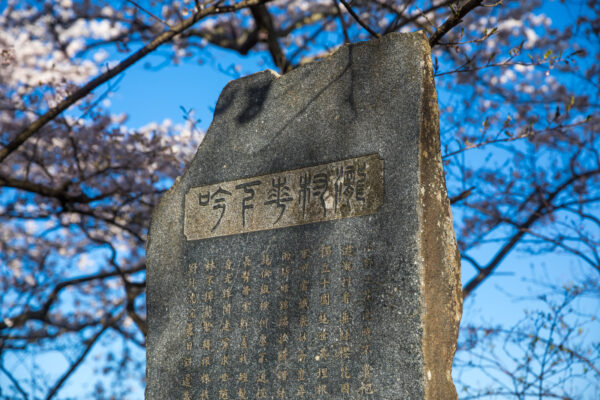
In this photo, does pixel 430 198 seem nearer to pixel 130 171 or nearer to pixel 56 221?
pixel 130 171

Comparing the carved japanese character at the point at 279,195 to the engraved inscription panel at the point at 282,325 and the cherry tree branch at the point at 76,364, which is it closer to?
the engraved inscription panel at the point at 282,325

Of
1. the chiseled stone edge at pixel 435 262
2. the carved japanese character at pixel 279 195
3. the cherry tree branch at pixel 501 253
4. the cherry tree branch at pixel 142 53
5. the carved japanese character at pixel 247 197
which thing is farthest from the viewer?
the cherry tree branch at pixel 501 253

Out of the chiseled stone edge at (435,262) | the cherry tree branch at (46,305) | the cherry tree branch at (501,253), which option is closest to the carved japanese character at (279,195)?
the chiseled stone edge at (435,262)

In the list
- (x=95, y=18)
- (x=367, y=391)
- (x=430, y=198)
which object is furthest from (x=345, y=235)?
(x=95, y=18)

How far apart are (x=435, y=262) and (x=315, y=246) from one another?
19.9 inches

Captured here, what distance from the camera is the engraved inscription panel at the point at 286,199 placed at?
268 cm

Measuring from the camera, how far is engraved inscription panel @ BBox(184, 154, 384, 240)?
8.79 ft

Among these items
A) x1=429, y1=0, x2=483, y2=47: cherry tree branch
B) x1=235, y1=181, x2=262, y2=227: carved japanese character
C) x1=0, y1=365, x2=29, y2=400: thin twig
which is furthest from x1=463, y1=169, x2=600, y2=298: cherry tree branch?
x1=0, y1=365, x2=29, y2=400: thin twig

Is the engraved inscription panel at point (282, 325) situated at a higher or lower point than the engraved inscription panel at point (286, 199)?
lower

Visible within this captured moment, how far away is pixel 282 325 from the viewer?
2707 mm

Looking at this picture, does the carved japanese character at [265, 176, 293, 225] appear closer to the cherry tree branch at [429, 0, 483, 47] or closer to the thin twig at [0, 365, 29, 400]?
the cherry tree branch at [429, 0, 483, 47]

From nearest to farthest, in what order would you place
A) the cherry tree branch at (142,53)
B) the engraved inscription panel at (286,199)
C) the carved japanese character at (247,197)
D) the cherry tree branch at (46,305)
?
the engraved inscription panel at (286,199) → the carved japanese character at (247,197) → the cherry tree branch at (142,53) → the cherry tree branch at (46,305)

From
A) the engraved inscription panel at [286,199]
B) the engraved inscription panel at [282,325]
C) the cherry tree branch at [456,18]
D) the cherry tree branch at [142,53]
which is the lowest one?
the engraved inscription panel at [282,325]

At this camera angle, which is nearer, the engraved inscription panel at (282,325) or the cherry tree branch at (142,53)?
the engraved inscription panel at (282,325)
